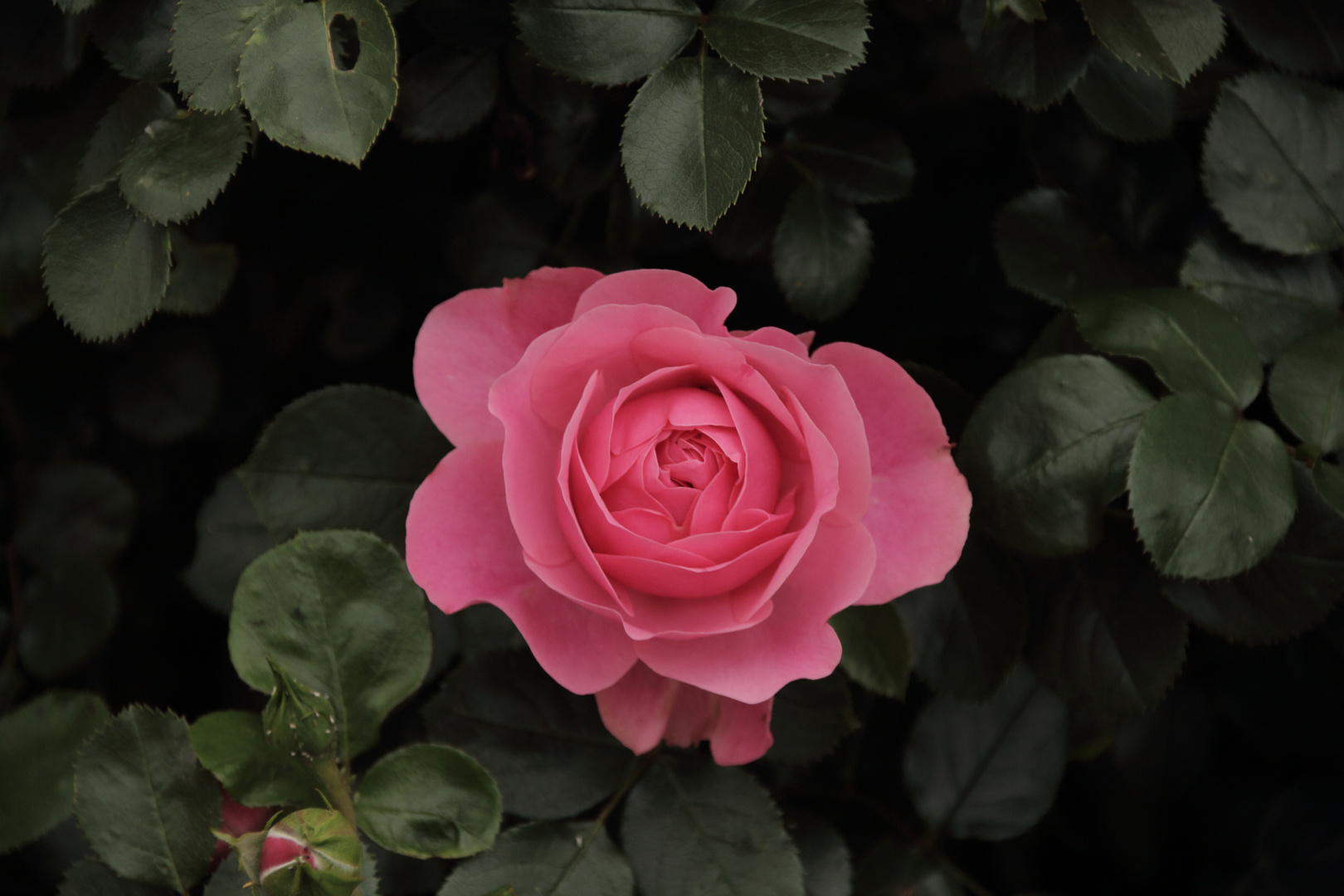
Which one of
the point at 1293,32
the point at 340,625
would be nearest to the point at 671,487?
the point at 340,625

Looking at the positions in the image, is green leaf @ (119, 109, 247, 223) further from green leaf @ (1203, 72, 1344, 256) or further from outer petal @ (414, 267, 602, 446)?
green leaf @ (1203, 72, 1344, 256)

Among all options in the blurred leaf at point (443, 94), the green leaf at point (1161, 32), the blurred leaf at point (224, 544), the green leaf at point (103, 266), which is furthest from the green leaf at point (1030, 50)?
the blurred leaf at point (224, 544)

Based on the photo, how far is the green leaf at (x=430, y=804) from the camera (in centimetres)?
60

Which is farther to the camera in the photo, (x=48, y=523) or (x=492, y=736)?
(x=48, y=523)

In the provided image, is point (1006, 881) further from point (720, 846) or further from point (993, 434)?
point (993, 434)

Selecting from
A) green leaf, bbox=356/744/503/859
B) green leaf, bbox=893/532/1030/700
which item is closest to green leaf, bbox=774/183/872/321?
green leaf, bbox=893/532/1030/700

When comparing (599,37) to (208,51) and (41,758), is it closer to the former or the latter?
(208,51)

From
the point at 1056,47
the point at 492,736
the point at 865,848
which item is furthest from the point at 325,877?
the point at 1056,47

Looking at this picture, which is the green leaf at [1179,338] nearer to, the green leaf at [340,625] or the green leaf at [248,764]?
the green leaf at [340,625]

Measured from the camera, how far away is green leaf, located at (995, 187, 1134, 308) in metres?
0.76

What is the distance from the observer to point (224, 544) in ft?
2.85

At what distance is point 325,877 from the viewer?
1.58ft

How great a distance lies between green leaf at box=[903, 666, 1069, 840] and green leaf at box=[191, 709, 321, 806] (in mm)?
567

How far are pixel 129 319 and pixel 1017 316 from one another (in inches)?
31.0
